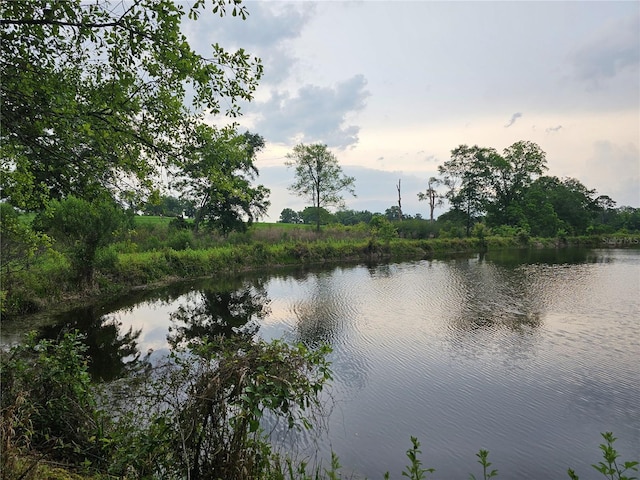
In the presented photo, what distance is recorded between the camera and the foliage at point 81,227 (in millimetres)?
14008

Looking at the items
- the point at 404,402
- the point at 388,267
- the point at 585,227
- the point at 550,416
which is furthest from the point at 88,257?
the point at 585,227

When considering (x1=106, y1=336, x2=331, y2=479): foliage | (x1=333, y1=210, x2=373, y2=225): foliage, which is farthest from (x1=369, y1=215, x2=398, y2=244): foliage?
(x1=333, y1=210, x2=373, y2=225): foliage

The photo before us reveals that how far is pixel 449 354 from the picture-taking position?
926cm

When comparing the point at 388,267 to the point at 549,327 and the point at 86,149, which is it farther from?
→ the point at 86,149

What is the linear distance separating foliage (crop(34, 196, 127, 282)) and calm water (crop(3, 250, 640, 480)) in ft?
7.69

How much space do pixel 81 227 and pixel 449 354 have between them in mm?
13505

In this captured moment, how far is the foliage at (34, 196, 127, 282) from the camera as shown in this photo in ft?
46.0

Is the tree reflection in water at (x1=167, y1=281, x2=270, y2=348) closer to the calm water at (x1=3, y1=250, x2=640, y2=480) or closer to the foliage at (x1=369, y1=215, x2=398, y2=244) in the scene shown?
the calm water at (x1=3, y1=250, x2=640, y2=480)

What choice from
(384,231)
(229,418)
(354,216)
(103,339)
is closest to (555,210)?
(384,231)

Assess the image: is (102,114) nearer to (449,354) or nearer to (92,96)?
(92,96)

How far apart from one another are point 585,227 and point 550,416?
2359 inches

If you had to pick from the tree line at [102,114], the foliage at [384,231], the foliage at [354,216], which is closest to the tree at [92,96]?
the tree line at [102,114]

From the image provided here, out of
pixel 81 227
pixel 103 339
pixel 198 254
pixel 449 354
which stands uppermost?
pixel 81 227

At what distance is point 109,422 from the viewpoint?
15.2 ft
